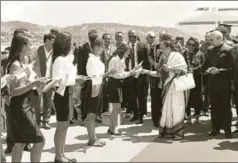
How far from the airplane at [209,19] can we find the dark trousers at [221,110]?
1500 mm

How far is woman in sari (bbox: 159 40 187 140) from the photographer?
632 centimetres

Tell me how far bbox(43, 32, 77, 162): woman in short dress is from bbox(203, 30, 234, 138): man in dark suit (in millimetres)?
2551

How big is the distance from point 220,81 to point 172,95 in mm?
743

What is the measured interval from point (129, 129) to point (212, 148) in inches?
63.1

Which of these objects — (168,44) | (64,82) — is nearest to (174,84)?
(168,44)

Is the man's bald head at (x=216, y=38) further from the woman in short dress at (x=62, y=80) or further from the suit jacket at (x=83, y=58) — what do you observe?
the woman in short dress at (x=62, y=80)

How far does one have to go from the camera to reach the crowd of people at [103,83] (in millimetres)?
3895

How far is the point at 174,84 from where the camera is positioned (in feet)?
20.7

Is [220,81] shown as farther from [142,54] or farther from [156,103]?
[142,54]

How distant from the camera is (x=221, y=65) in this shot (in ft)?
21.1

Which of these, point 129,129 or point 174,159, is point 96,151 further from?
point 129,129

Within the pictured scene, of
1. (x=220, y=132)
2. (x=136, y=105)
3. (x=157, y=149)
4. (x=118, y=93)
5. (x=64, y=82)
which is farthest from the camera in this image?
(x=136, y=105)

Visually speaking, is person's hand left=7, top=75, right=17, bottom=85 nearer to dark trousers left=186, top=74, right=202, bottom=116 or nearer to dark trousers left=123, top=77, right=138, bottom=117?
dark trousers left=123, top=77, right=138, bottom=117

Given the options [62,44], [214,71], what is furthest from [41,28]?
[62,44]
